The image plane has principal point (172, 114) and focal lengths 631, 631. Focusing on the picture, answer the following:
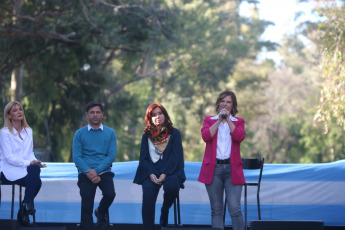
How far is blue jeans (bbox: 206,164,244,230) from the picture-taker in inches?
238

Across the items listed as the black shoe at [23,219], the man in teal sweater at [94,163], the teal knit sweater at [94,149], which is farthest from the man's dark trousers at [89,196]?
the black shoe at [23,219]

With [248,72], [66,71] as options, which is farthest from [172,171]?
[248,72]

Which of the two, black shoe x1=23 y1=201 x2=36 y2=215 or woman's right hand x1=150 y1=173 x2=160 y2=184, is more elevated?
woman's right hand x1=150 y1=173 x2=160 y2=184

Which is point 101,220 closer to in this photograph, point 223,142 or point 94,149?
point 94,149

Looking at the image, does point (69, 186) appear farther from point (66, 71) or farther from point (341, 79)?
point (66, 71)

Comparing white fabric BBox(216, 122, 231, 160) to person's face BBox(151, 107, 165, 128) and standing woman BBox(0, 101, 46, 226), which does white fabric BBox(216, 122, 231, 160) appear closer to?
person's face BBox(151, 107, 165, 128)

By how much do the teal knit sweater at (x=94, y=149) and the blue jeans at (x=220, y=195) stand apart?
1.13m

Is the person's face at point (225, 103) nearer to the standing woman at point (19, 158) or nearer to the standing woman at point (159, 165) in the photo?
the standing woman at point (159, 165)

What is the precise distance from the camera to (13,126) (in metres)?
6.84

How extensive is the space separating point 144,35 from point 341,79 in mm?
8064

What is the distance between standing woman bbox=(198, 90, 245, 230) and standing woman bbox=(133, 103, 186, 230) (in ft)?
1.27

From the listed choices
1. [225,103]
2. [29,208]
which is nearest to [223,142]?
[225,103]

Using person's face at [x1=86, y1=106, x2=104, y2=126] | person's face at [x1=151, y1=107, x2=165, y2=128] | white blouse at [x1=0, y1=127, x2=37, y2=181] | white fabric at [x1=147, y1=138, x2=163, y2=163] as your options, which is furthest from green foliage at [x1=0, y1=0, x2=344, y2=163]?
white fabric at [x1=147, y1=138, x2=163, y2=163]

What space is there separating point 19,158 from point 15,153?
9cm
